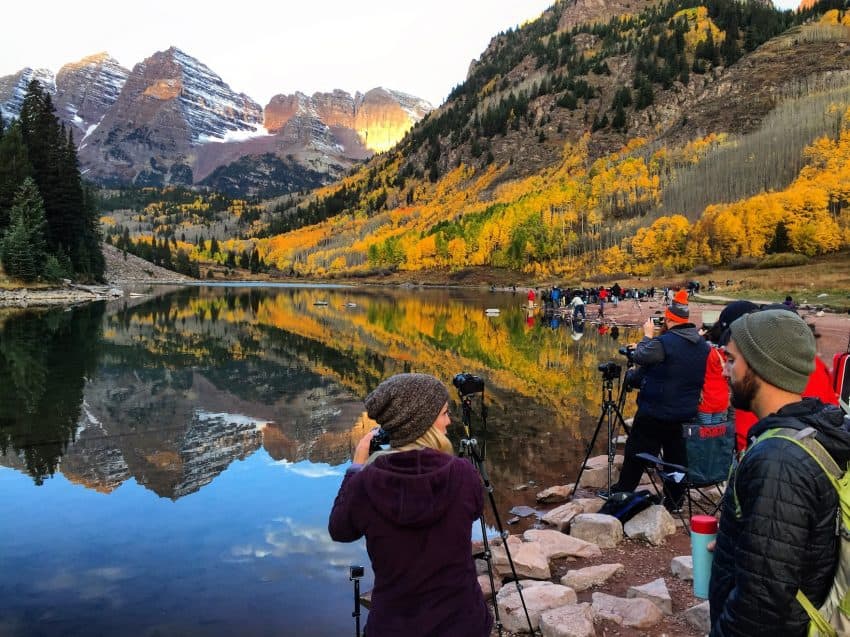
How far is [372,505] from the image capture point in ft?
8.70

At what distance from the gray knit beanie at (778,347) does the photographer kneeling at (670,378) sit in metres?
4.19

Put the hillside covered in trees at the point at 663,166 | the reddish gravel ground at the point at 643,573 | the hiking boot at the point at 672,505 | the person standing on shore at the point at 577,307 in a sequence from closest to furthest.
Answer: the reddish gravel ground at the point at 643,573 → the hiking boot at the point at 672,505 → the person standing on shore at the point at 577,307 → the hillside covered in trees at the point at 663,166

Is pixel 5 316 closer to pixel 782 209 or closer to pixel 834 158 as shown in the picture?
pixel 782 209

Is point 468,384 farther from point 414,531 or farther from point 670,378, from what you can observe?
point 670,378

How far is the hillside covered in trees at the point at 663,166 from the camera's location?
79.2 metres

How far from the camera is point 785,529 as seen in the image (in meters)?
2.16

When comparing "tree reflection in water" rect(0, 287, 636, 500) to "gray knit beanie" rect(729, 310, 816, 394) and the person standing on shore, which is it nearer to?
"gray knit beanie" rect(729, 310, 816, 394)

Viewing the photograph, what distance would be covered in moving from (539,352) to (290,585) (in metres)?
19.3

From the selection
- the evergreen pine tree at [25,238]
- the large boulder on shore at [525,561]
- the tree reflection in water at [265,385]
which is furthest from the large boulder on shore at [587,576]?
the evergreen pine tree at [25,238]

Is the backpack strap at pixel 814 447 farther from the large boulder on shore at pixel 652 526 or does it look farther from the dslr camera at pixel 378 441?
the large boulder on shore at pixel 652 526

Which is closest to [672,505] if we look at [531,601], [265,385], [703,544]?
[531,601]

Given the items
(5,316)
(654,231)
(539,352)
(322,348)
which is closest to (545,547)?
(539,352)

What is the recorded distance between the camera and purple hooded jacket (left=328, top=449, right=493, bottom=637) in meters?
2.62

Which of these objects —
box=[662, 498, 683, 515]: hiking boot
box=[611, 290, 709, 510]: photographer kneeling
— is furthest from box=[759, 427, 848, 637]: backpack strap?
box=[662, 498, 683, 515]: hiking boot
